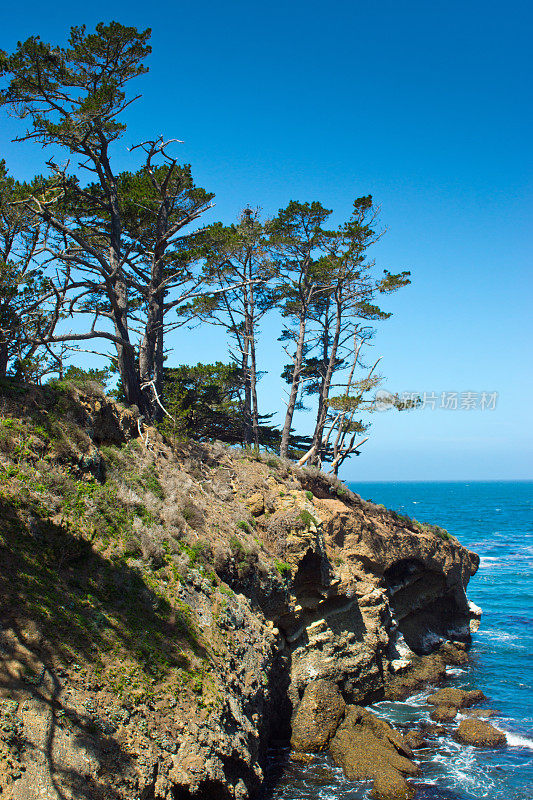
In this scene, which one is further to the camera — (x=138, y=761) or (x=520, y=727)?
(x=520, y=727)

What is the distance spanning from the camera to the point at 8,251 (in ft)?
57.2

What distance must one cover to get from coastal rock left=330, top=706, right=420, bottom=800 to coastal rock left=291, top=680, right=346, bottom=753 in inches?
13.8

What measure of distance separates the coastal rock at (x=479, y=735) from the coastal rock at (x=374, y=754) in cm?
260

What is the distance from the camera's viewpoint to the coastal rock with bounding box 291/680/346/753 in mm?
15902

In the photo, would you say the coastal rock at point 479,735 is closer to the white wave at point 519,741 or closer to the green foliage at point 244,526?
the white wave at point 519,741

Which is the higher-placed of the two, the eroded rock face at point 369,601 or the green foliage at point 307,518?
the green foliage at point 307,518

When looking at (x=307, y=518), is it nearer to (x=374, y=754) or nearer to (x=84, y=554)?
(x=374, y=754)

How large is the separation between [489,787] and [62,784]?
41.7 feet

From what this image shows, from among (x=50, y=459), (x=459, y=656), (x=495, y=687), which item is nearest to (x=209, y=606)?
(x=50, y=459)

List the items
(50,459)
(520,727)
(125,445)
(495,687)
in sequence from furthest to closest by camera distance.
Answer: (495,687), (520,727), (125,445), (50,459)

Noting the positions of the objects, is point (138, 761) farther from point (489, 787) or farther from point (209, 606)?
point (489, 787)

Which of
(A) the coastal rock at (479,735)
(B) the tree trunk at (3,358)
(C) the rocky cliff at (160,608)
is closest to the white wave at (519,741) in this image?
(A) the coastal rock at (479,735)

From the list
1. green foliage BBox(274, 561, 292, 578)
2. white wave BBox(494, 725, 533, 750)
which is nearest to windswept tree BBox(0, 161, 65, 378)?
green foliage BBox(274, 561, 292, 578)

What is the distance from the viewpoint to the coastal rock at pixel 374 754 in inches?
545
